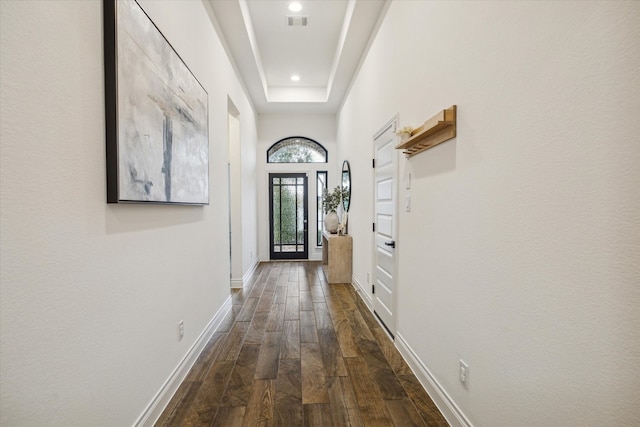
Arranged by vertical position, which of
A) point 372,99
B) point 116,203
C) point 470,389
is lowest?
point 470,389

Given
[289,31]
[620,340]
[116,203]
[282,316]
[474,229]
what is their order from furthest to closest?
[289,31] < [282,316] < [474,229] < [116,203] < [620,340]

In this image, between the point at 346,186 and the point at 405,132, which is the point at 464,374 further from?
the point at 346,186

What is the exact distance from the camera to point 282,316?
341 centimetres

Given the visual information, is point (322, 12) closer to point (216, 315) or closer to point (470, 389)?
point (216, 315)

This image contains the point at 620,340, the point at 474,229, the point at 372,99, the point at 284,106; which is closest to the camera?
the point at 620,340

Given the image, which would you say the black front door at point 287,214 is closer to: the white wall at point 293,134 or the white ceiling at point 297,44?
the white wall at point 293,134

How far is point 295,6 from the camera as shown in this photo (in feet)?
11.9

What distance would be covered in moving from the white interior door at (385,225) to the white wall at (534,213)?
703mm

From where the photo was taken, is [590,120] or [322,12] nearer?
[590,120]

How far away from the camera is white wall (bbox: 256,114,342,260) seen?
6.68 m

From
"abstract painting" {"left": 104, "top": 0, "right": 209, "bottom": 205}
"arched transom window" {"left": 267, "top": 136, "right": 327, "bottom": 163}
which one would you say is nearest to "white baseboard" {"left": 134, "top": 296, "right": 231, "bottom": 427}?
"abstract painting" {"left": 104, "top": 0, "right": 209, "bottom": 205}

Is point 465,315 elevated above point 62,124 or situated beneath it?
situated beneath

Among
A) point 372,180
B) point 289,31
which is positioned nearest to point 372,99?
point 372,180

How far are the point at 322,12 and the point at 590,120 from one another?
11.8ft
